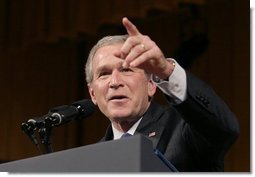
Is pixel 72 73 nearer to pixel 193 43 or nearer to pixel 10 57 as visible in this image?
pixel 10 57

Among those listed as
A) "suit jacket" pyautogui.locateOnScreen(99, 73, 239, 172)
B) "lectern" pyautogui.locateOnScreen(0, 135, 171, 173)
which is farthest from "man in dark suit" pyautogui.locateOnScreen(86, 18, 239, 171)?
"lectern" pyautogui.locateOnScreen(0, 135, 171, 173)

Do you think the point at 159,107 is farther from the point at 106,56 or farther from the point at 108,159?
the point at 108,159

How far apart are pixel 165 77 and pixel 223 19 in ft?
10.9

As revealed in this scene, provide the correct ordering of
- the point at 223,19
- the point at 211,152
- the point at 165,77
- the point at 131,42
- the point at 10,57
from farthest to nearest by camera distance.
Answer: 1. the point at 10,57
2. the point at 223,19
3. the point at 211,152
4. the point at 165,77
5. the point at 131,42

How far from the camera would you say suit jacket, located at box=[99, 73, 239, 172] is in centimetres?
146

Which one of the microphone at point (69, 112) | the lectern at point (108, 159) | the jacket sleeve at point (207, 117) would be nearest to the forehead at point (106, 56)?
the microphone at point (69, 112)

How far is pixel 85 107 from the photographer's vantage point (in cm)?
189

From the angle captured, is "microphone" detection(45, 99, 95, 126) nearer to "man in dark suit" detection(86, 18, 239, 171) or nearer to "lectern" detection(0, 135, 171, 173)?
"man in dark suit" detection(86, 18, 239, 171)

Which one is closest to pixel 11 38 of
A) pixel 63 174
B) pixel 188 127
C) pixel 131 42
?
pixel 188 127

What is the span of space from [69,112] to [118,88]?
143 millimetres

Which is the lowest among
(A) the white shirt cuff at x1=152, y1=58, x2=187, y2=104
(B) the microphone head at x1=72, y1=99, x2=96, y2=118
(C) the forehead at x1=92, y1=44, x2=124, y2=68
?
(B) the microphone head at x1=72, y1=99, x2=96, y2=118

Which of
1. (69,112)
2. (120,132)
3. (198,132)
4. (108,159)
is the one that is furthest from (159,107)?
(108,159)

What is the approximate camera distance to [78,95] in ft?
16.7

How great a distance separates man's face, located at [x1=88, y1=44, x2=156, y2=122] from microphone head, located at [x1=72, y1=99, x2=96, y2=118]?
1.7 inches
